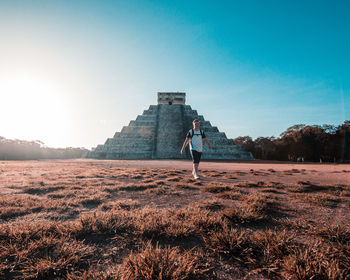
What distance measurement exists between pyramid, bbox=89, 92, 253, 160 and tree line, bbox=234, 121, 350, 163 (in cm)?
1670

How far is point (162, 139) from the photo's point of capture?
32.8m

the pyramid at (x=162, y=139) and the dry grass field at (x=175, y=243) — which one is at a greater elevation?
the pyramid at (x=162, y=139)

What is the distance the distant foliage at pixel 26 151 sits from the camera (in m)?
28.0

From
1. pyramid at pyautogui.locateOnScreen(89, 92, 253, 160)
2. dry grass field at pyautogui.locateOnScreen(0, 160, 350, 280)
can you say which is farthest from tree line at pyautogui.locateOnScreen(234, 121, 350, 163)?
dry grass field at pyautogui.locateOnScreen(0, 160, 350, 280)

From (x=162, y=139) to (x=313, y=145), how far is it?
32749 millimetres

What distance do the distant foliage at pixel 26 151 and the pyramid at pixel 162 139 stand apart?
6570 millimetres

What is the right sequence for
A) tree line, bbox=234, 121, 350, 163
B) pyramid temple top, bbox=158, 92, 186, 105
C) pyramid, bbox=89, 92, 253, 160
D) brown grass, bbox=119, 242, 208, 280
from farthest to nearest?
pyramid temple top, bbox=158, 92, 186, 105 → tree line, bbox=234, 121, 350, 163 → pyramid, bbox=89, 92, 253, 160 → brown grass, bbox=119, 242, 208, 280

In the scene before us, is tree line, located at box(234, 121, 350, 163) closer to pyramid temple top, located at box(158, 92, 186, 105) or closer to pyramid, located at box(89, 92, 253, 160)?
pyramid, located at box(89, 92, 253, 160)

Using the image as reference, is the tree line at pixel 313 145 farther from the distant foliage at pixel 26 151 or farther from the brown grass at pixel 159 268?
the distant foliage at pixel 26 151

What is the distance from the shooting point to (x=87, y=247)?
1.35m

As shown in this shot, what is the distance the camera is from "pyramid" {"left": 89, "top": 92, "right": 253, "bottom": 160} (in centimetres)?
2758

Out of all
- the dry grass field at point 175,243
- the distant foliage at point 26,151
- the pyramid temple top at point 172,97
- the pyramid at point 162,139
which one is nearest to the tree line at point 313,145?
the pyramid at point 162,139

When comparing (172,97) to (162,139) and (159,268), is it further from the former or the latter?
(159,268)

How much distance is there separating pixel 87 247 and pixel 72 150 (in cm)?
4494
